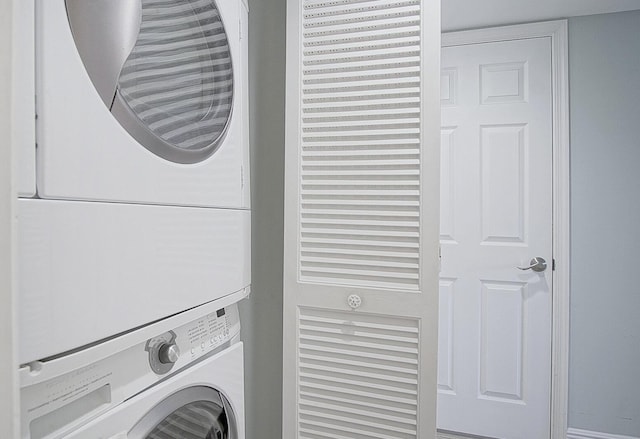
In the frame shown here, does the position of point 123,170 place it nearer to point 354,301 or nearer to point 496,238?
point 354,301

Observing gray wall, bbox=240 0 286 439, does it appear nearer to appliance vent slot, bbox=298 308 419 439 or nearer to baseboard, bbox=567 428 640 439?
appliance vent slot, bbox=298 308 419 439

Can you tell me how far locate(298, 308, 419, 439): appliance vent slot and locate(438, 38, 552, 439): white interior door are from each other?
1096mm

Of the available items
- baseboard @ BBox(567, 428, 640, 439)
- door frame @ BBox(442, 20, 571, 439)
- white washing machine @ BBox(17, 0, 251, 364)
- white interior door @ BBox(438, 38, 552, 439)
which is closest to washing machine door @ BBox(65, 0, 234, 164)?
white washing machine @ BBox(17, 0, 251, 364)

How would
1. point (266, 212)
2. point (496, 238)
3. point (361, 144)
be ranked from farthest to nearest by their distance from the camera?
point (496, 238) → point (266, 212) → point (361, 144)

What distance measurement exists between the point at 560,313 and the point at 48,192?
2.19 meters

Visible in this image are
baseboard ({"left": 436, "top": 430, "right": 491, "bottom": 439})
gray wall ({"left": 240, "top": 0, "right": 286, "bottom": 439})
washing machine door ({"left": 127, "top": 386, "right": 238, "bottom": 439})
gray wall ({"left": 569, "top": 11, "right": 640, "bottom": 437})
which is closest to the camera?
washing machine door ({"left": 127, "top": 386, "right": 238, "bottom": 439})

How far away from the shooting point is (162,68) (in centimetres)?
78

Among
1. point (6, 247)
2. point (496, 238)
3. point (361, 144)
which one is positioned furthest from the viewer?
point (496, 238)

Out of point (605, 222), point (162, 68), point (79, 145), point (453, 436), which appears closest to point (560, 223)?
point (605, 222)

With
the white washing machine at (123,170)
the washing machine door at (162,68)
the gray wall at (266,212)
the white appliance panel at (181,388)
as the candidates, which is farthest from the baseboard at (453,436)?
the washing machine door at (162,68)

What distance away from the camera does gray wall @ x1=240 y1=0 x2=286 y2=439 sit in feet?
4.81

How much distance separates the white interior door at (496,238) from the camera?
210cm

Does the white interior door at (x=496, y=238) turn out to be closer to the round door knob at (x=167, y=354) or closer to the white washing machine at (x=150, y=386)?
the white washing machine at (x=150, y=386)

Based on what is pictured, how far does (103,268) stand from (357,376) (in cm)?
87
